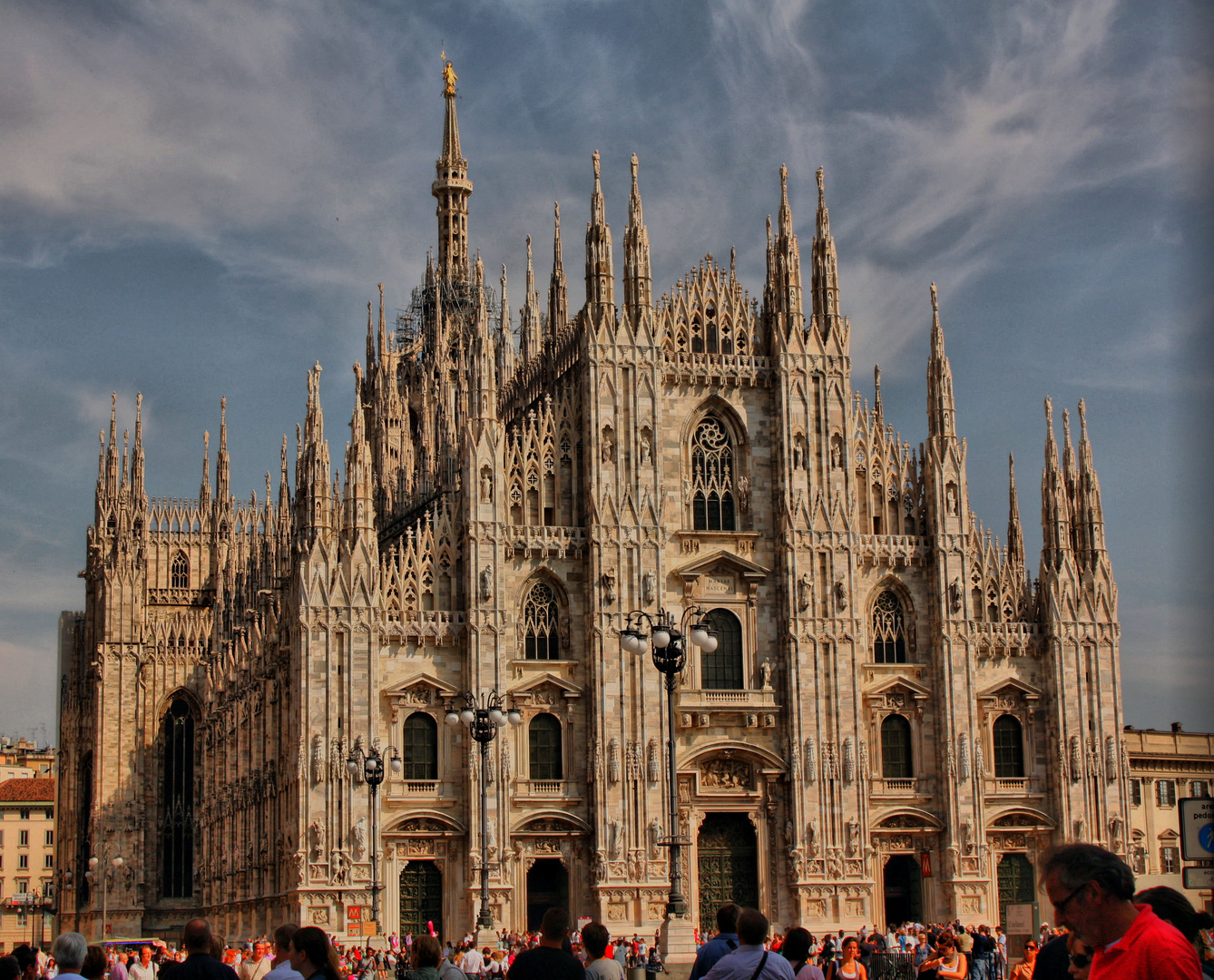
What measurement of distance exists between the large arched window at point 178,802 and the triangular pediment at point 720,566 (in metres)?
39.1

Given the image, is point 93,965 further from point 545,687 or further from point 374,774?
point 545,687

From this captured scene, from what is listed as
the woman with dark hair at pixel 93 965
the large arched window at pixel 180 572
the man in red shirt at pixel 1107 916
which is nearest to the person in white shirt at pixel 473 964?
the woman with dark hair at pixel 93 965

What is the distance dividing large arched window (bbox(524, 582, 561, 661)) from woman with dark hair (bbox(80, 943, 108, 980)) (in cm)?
3743

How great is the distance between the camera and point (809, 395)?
176 feet

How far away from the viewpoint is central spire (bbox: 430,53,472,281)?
90.8 meters

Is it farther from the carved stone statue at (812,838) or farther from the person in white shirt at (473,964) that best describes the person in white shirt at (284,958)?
the carved stone statue at (812,838)

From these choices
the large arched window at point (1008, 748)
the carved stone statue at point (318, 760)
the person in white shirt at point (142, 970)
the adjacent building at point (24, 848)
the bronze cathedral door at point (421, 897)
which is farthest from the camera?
the adjacent building at point (24, 848)

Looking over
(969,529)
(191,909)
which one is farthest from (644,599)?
(191,909)

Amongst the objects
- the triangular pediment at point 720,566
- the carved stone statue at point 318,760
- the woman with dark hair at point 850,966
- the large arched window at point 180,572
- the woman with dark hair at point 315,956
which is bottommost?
the woman with dark hair at point 850,966

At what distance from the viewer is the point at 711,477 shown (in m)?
53.3

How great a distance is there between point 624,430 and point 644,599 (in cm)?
502

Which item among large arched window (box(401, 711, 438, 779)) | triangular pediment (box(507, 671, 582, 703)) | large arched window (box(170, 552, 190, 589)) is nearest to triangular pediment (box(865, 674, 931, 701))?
triangular pediment (box(507, 671, 582, 703))

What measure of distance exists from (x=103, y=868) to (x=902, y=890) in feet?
138

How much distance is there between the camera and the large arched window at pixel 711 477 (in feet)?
174
